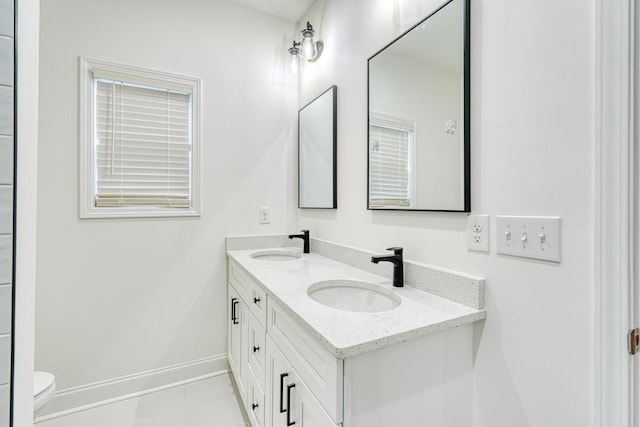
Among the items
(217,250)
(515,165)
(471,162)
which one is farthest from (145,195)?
(515,165)

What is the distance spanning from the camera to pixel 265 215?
227cm

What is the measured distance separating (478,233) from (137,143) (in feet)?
6.38

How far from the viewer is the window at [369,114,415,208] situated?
1.35m

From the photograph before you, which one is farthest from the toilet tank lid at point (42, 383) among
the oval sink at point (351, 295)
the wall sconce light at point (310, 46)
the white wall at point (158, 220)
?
the wall sconce light at point (310, 46)

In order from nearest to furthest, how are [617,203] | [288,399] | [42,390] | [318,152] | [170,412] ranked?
[617,203], [288,399], [42,390], [170,412], [318,152]

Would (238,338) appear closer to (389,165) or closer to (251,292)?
(251,292)

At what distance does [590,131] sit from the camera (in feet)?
2.56

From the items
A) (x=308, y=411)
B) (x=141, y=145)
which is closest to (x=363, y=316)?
(x=308, y=411)

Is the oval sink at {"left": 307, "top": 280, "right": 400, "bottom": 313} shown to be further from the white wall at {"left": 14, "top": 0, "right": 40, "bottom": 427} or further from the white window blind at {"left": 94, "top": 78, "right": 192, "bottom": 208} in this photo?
the white window blind at {"left": 94, "top": 78, "right": 192, "bottom": 208}

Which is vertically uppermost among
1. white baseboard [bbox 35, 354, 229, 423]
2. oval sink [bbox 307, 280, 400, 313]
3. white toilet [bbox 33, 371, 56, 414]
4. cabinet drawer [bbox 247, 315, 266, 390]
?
oval sink [bbox 307, 280, 400, 313]

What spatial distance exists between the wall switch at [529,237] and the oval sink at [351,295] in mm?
484

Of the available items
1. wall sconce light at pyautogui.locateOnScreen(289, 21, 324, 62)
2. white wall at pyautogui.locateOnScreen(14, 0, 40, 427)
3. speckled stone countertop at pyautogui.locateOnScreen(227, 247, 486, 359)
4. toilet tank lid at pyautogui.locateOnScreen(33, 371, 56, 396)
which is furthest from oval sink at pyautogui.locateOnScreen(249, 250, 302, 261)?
white wall at pyautogui.locateOnScreen(14, 0, 40, 427)

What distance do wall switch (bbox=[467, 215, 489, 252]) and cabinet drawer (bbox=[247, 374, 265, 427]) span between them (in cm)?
108

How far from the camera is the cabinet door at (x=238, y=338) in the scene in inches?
66.5
